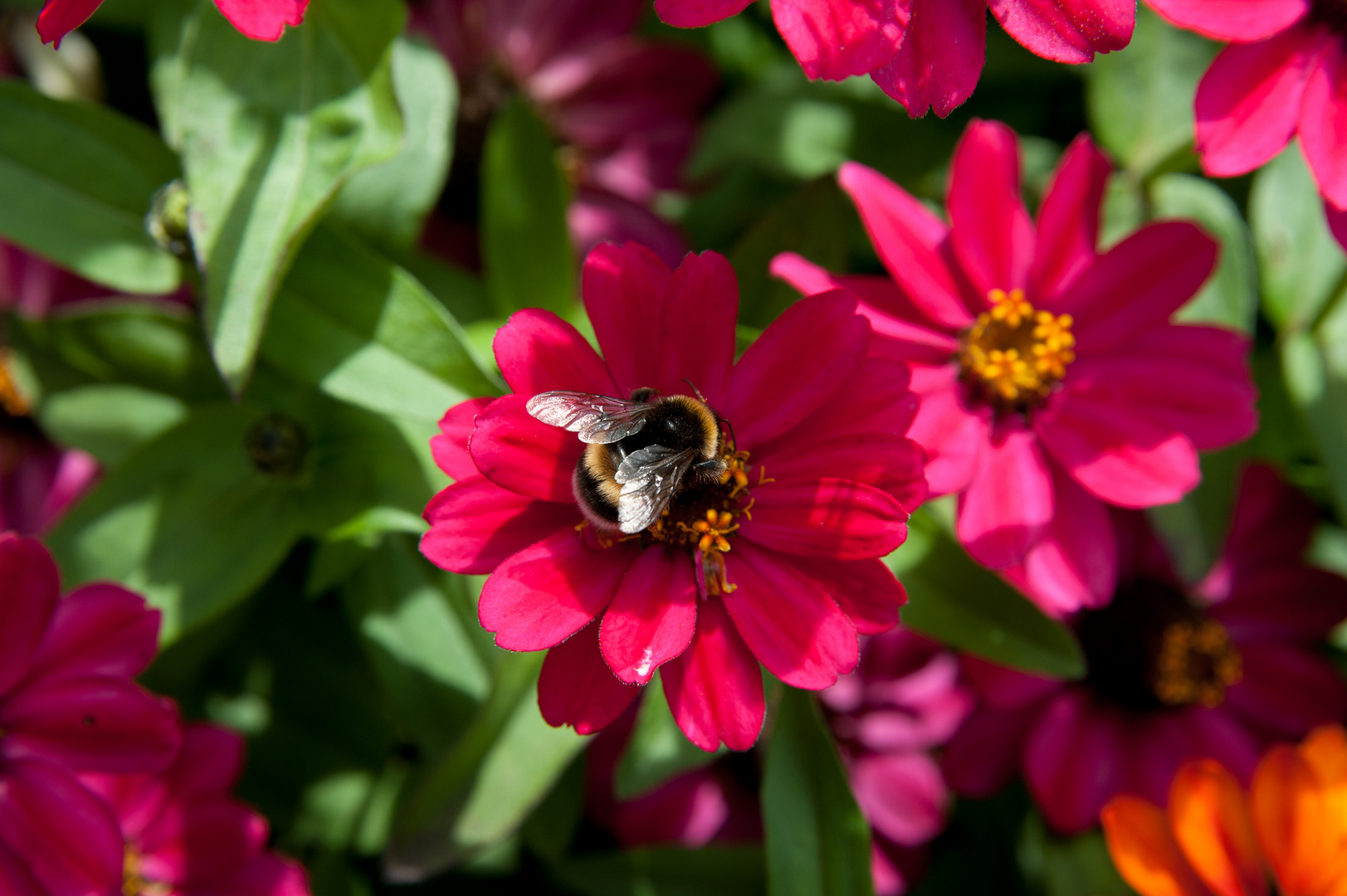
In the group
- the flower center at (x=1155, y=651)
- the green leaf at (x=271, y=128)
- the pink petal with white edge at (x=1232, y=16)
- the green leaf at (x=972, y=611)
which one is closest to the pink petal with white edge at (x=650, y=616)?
the green leaf at (x=972, y=611)

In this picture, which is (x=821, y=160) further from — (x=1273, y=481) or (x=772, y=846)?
(x=772, y=846)

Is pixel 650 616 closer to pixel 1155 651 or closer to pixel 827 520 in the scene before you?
pixel 827 520

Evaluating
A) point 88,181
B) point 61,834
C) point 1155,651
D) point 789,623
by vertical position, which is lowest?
point 1155,651

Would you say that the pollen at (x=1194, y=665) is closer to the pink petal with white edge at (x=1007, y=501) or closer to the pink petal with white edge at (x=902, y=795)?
the pink petal with white edge at (x=902, y=795)

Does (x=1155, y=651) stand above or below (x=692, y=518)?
below

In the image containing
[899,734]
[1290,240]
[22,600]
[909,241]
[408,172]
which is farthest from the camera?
[899,734]

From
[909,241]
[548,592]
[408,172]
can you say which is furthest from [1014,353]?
[408,172]
